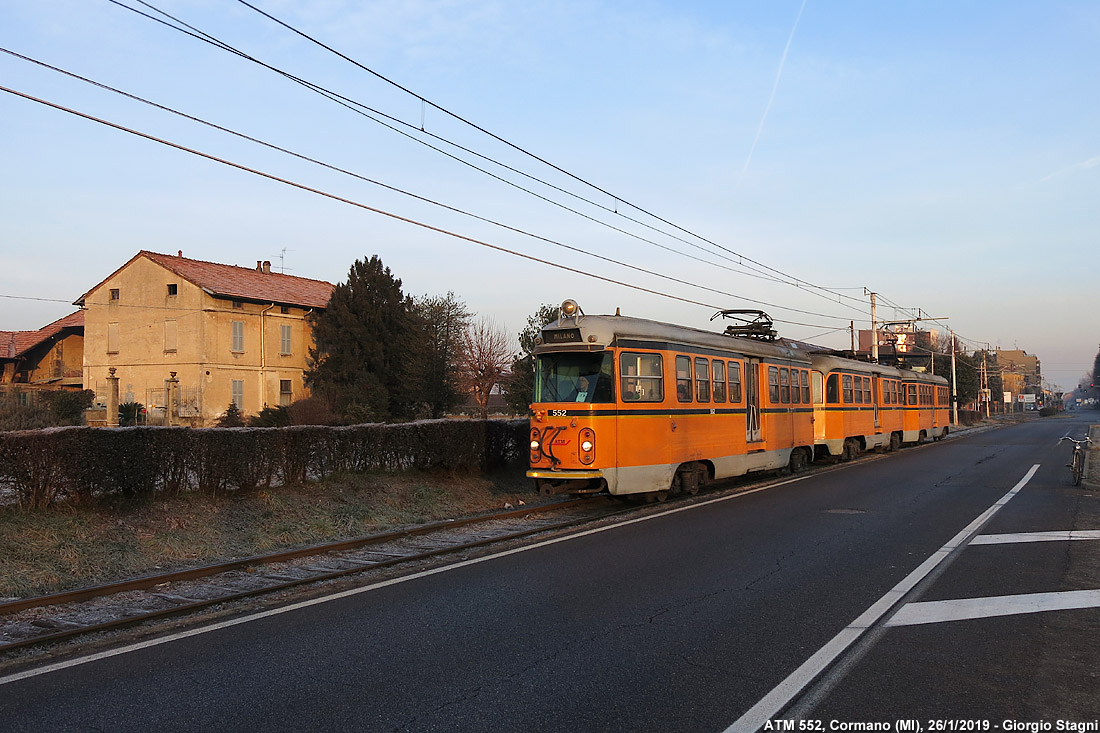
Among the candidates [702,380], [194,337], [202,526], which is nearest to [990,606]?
[702,380]

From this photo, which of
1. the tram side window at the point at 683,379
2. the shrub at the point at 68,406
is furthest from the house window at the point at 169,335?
the tram side window at the point at 683,379

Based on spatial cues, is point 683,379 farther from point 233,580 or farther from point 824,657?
point 824,657

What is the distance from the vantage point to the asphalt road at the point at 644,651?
477 centimetres

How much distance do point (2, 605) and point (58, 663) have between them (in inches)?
73.4

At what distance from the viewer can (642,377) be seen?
45.3ft

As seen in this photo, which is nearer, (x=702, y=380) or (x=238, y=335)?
(x=702, y=380)

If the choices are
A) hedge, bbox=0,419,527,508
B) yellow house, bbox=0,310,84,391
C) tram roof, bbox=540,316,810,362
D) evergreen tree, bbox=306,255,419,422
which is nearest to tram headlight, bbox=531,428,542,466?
tram roof, bbox=540,316,810,362

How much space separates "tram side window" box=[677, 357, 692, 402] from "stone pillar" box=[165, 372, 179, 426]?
32632mm

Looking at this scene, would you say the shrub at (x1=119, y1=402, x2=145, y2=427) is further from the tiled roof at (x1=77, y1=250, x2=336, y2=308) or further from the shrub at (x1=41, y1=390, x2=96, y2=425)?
the tiled roof at (x1=77, y1=250, x2=336, y2=308)

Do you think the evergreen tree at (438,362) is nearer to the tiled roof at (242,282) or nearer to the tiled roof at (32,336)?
the tiled roof at (242,282)

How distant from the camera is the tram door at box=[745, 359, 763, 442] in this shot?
1741cm

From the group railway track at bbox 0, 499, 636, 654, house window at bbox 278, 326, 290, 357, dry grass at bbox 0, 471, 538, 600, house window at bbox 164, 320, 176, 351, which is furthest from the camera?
house window at bbox 278, 326, 290, 357

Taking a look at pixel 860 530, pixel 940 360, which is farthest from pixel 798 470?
pixel 940 360

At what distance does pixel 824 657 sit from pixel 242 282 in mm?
44506
